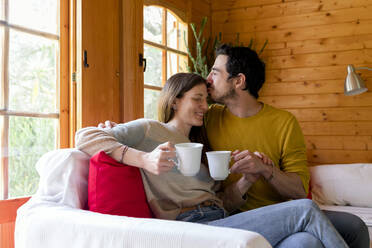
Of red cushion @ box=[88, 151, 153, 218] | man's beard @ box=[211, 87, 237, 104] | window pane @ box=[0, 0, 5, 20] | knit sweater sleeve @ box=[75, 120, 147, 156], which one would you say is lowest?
red cushion @ box=[88, 151, 153, 218]

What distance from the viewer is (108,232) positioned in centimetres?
100

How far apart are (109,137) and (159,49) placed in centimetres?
176

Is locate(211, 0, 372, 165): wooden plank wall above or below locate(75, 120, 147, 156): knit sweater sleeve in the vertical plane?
above

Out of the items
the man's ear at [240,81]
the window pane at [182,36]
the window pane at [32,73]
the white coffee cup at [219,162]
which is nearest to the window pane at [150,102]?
the window pane at [182,36]

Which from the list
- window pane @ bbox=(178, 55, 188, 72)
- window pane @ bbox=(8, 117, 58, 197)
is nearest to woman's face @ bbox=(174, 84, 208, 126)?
window pane @ bbox=(8, 117, 58, 197)

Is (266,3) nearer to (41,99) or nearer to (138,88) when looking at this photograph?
(138,88)

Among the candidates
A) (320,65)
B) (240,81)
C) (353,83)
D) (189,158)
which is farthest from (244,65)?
(320,65)

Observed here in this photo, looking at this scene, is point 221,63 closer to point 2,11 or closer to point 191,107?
point 191,107

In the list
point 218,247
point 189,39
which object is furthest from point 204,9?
point 218,247

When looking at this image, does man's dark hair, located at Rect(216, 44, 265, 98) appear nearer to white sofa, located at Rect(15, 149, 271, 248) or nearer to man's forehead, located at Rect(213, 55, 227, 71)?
man's forehead, located at Rect(213, 55, 227, 71)

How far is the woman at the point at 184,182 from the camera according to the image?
1215mm

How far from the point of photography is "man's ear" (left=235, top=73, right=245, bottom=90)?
1.85 meters

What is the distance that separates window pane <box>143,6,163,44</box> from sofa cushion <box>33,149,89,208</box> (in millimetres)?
1603

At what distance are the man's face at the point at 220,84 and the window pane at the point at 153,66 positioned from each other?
Answer: 1004mm
